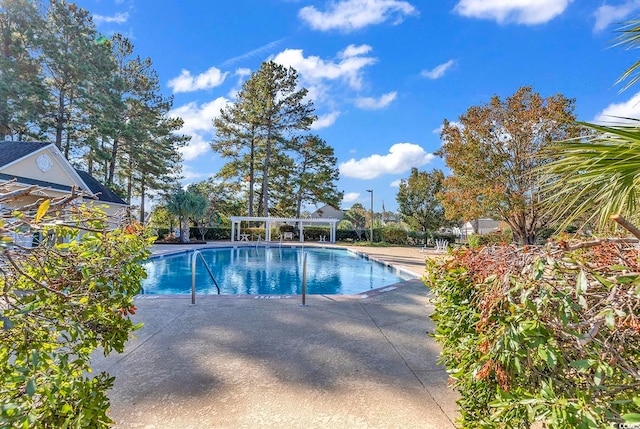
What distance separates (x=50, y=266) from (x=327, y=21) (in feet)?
43.8

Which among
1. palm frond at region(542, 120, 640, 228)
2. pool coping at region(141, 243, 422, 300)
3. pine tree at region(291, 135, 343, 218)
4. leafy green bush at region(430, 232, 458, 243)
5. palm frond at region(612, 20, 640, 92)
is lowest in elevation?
pool coping at region(141, 243, 422, 300)

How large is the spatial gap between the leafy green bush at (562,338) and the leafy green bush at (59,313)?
167 centimetres

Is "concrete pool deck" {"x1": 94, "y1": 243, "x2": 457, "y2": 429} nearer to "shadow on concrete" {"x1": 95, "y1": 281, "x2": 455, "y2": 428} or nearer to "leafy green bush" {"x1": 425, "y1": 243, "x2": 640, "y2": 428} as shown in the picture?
"shadow on concrete" {"x1": 95, "y1": 281, "x2": 455, "y2": 428}

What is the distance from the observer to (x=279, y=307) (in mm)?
5883

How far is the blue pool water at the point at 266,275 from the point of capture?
10492 mm

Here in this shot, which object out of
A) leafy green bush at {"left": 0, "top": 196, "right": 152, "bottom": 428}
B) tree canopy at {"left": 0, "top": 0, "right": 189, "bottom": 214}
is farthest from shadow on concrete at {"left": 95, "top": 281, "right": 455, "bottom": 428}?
tree canopy at {"left": 0, "top": 0, "right": 189, "bottom": 214}

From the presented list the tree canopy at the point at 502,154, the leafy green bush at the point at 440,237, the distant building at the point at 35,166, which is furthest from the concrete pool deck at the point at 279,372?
the leafy green bush at the point at 440,237

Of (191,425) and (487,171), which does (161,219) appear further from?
(191,425)

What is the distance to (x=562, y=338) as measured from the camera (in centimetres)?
121

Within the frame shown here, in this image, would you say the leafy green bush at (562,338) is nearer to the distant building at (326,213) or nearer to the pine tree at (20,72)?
the pine tree at (20,72)

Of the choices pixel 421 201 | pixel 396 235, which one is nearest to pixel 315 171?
pixel 396 235

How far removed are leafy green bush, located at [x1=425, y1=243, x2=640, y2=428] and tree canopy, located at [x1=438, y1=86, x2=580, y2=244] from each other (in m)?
13.1

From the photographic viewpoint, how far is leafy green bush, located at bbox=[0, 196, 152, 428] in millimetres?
1162

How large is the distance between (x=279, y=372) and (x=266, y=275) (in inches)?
392
